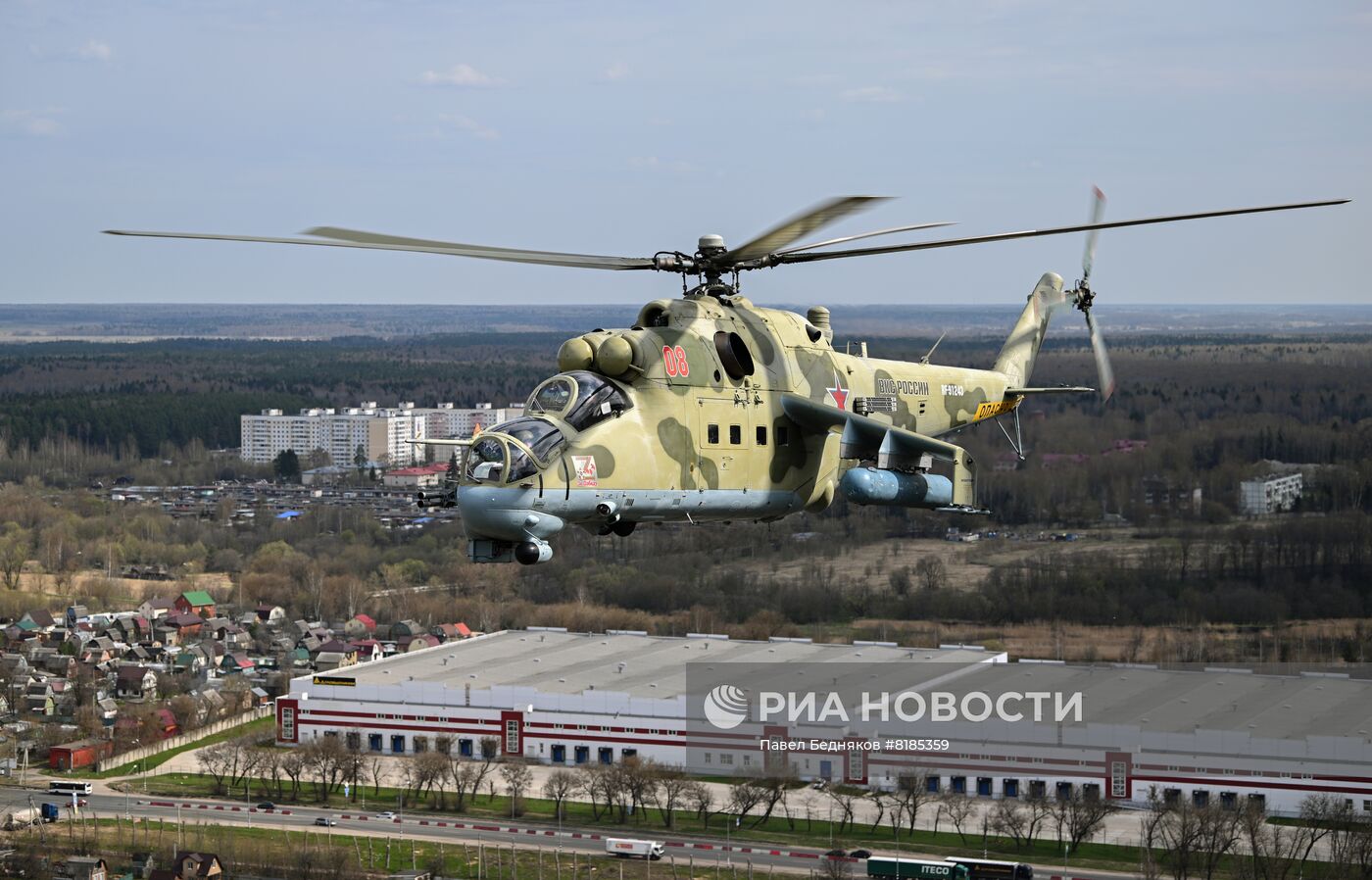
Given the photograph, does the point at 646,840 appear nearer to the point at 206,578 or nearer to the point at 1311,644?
the point at 1311,644

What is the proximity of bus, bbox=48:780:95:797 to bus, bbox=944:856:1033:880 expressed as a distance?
24.9 meters

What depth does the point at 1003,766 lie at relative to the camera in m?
53.2

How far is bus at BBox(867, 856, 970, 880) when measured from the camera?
1815 inches

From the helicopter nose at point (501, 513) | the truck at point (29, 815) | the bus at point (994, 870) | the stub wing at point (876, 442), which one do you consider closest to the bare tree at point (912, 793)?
the bus at point (994, 870)

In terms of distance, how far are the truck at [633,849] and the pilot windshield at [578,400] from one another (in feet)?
87.4

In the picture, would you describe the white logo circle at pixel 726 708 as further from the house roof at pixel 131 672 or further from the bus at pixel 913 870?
the house roof at pixel 131 672

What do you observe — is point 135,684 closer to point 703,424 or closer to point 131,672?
point 131,672

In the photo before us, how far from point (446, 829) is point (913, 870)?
1275 cm

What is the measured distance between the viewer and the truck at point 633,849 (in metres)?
48.6

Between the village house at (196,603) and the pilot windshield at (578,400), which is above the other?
the pilot windshield at (578,400)

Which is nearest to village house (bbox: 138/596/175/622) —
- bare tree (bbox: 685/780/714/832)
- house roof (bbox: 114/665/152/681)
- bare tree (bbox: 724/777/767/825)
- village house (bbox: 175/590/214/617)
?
village house (bbox: 175/590/214/617)

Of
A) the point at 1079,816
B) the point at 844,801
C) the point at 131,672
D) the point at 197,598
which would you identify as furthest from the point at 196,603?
the point at 1079,816

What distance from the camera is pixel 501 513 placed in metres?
22.7

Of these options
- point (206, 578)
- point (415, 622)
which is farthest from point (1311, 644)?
point (206, 578)
